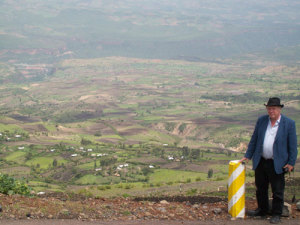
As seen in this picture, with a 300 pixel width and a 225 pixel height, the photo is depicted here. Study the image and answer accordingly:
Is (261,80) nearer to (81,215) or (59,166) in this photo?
(59,166)

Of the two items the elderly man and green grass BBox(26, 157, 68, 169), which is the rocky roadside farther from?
green grass BBox(26, 157, 68, 169)

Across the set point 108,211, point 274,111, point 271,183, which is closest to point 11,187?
point 108,211

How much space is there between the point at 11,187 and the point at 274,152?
24.9ft

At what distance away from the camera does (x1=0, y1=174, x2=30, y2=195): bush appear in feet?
40.5

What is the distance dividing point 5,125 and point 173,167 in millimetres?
38307

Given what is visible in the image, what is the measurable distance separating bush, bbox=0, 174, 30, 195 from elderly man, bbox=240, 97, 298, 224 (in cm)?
678

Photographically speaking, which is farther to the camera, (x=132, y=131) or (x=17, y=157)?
(x=132, y=131)

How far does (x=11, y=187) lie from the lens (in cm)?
1261

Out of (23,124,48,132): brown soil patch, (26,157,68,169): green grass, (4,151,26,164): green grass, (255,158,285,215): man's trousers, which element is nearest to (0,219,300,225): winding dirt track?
(255,158,285,215): man's trousers

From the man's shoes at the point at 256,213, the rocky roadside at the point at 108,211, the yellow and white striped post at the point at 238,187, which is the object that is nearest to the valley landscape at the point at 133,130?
the rocky roadside at the point at 108,211

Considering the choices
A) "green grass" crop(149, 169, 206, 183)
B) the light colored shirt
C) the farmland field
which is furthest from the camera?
the farmland field

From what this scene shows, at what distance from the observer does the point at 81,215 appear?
34.0ft

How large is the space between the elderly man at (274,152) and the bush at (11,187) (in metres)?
6.78

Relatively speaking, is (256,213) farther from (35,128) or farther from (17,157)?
(35,128)
